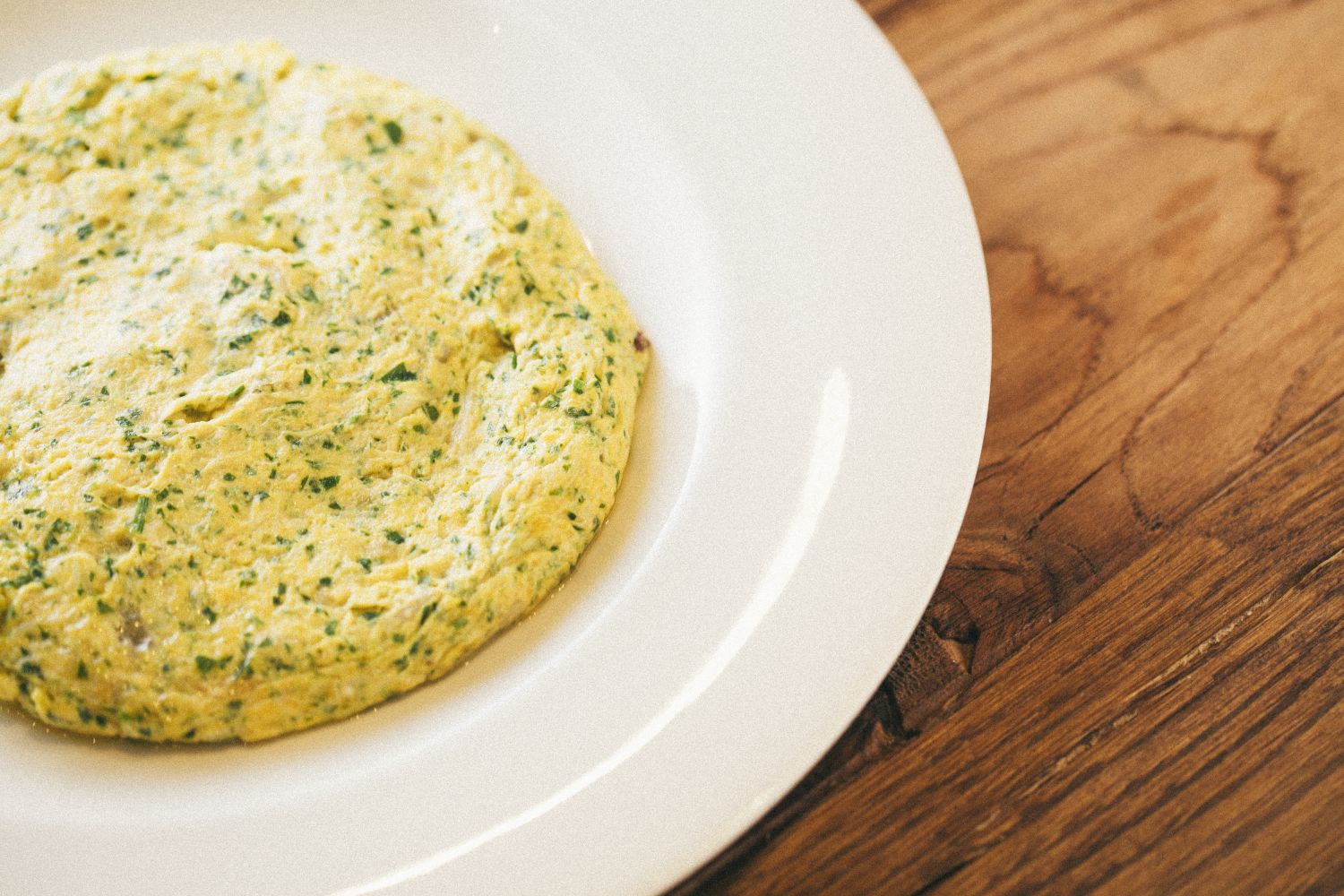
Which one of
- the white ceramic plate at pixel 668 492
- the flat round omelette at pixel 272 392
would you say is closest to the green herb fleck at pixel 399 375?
the flat round omelette at pixel 272 392

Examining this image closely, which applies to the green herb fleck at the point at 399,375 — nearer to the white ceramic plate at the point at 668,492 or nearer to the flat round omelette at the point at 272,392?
the flat round omelette at the point at 272,392

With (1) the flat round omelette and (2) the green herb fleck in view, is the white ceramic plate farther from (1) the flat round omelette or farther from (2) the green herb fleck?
(2) the green herb fleck

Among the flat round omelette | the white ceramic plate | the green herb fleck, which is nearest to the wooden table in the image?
the white ceramic plate

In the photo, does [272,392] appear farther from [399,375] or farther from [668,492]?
[668,492]

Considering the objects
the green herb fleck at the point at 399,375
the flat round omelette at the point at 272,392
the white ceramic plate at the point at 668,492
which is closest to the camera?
the white ceramic plate at the point at 668,492

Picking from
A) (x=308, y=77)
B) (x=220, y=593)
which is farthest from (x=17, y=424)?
(x=308, y=77)

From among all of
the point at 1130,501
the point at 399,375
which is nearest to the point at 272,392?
the point at 399,375

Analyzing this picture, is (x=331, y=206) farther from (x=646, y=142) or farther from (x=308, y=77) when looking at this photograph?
(x=646, y=142)
